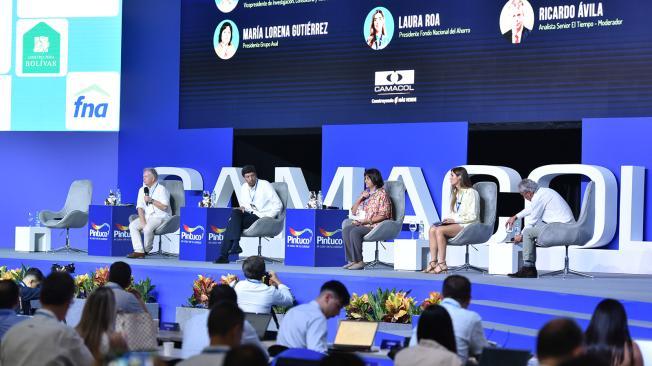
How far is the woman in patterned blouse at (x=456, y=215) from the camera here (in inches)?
416

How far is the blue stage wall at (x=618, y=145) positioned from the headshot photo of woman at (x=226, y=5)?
4.90 metres

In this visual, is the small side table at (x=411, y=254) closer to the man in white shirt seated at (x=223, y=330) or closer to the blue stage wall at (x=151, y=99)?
the blue stage wall at (x=151, y=99)

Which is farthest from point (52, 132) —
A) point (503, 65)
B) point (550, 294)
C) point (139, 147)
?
point (550, 294)

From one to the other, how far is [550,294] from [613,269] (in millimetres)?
2926

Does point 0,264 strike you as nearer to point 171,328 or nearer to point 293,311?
point 171,328

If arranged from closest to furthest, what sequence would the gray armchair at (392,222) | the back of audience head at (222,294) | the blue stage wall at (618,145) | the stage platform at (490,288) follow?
the back of audience head at (222,294)
the stage platform at (490,288)
the gray armchair at (392,222)
the blue stage wall at (618,145)

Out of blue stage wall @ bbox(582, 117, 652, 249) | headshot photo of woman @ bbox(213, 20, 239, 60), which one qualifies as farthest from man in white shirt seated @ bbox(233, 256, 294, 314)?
headshot photo of woman @ bbox(213, 20, 239, 60)

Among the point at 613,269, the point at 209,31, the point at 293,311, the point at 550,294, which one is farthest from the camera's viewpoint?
the point at 209,31

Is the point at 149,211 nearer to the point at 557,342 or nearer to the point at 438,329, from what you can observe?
the point at 438,329

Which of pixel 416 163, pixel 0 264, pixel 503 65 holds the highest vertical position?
pixel 503 65

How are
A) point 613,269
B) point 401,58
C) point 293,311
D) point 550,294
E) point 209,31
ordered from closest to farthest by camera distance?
point 293,311 < point 550,294 < point 613,269 < point 401,58 < point 209,31

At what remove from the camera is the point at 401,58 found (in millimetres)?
13180

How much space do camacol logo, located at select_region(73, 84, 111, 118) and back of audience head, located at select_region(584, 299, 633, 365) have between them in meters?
11.3

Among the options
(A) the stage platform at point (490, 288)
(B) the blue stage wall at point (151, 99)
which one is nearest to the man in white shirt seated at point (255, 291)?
(A) the stage platform at point (490, 288)
